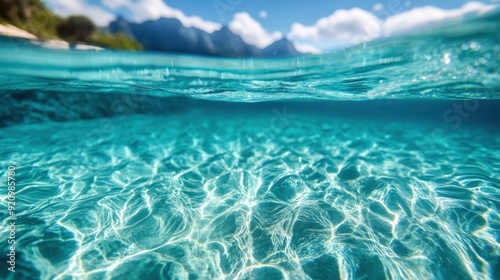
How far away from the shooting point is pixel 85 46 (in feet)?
27.8

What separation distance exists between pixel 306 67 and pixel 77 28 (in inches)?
340

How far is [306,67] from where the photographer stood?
32.1 feet

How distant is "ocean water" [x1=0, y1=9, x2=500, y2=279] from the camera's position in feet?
13.7

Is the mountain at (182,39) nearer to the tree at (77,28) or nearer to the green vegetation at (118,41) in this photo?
the green vegetation at (118,41)

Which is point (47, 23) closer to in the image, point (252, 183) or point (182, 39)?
point (182, 39)

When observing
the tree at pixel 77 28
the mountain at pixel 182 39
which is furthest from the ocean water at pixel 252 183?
the tree at pixel 77 28

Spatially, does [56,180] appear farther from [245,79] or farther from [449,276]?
[449,276]

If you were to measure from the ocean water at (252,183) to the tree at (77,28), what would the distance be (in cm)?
107

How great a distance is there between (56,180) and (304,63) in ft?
32.1

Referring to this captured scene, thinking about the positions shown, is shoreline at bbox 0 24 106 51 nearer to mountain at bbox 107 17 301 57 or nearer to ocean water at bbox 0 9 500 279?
ocean water at bbox 0 9 500 279

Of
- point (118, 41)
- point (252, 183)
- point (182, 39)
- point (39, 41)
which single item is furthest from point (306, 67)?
point (39, 41)

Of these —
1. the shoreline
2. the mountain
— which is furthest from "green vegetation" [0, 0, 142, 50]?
the mountain

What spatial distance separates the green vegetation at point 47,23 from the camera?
7.05m

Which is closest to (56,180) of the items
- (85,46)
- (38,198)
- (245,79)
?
(38,198)
